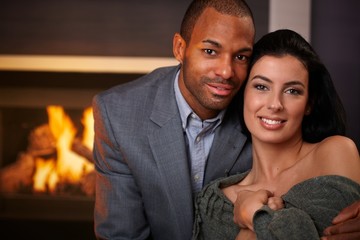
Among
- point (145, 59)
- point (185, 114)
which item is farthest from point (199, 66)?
point (145, 59)

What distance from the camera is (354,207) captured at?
61.5 inches

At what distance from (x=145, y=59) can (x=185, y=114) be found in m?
1.31

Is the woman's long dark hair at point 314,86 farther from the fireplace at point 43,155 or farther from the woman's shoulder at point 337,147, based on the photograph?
the fireplace at point 43,155

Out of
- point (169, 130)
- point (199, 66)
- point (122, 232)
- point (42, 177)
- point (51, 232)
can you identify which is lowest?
point (51, 232)

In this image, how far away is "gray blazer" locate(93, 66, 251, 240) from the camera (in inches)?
81.7

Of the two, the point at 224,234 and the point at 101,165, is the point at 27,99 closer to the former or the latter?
the point at 101,165

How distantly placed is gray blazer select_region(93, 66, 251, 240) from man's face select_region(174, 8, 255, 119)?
133 mm

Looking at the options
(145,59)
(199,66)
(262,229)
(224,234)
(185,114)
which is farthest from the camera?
(145,59)

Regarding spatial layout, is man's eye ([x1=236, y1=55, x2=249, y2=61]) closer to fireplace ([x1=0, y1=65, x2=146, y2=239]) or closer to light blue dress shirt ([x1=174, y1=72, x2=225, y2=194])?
light blue dress shirt ([x1=174, y1=72, x2=225, y2=194])

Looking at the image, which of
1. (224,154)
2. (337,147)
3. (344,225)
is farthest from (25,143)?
(344,225)

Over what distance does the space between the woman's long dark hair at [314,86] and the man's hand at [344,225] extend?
1.21 ft

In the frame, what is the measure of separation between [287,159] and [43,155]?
2001 millimetres

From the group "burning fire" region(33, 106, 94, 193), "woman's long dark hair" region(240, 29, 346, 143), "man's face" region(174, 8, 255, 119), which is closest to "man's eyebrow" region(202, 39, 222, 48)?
"man's face" region(174, 8, 255, 119)

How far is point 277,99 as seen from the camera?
1.74 metres
